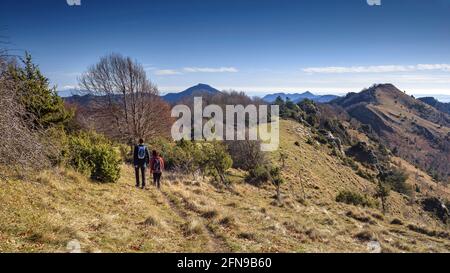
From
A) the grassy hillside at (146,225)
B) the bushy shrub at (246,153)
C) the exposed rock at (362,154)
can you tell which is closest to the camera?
the grassy hillside at (146,225)

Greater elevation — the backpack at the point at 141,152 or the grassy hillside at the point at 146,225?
the backpack at the point at 141,152

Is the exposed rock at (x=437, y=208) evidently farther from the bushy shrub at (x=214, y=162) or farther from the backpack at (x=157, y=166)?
the backpack at (x=157, y=166)

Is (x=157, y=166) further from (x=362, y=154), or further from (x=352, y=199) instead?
(x=362, y=154)

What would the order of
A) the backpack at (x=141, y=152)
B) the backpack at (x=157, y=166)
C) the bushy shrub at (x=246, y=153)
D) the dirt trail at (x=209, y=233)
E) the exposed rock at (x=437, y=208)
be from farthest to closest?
1. the exposed rock at (x=437, y=208)
2. the bushy shrub at (x=246, y=153)
3. the backpack at (x=157, y=166)
4. the backpack at (x=141, y=152)
5. the dirt trail at (x=209, y=233)

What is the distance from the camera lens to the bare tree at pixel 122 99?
3091cm

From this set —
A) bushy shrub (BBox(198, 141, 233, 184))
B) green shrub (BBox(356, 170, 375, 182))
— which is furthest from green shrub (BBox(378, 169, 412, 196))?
bushy shrub (BBox(198, 141, 233, 184))

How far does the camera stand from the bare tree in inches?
1217

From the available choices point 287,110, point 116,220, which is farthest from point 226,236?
point 287,110

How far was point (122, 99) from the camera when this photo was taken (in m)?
31.8

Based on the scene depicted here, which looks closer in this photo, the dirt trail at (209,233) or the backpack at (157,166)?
the dirt trail at (209,233)

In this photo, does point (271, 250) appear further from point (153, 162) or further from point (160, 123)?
point (160, 123)

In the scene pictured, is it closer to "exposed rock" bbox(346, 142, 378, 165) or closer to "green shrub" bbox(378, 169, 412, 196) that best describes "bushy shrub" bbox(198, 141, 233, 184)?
"green shrub" bbox(378, 169, 412, 196)

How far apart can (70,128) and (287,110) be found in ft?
291

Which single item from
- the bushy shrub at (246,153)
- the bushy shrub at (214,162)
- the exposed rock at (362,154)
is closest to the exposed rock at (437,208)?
the exposed rock at (362,154)
